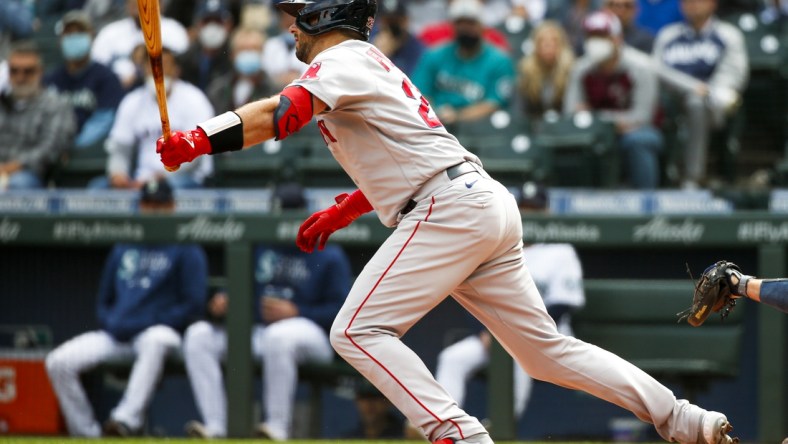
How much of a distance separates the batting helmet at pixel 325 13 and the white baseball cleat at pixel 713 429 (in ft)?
5.68

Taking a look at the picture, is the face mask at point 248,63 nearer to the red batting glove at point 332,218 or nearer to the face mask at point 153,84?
the face mask at point 153,84

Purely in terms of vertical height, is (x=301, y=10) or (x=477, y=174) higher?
(x=301, y=10)

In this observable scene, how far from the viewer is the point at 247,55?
898 centimetres

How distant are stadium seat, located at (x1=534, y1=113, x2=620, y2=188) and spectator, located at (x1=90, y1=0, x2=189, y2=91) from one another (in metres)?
3.33

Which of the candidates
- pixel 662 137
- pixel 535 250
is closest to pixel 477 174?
pixel 535 250

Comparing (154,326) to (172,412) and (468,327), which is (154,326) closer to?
(172,412)

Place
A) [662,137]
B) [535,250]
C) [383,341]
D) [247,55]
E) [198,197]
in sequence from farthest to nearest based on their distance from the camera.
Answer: [247,55] < [662,137] < [198,197] < [535,250] < [383,341]

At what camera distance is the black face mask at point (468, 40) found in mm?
8484

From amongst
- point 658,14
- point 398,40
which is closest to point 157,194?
point 398,40

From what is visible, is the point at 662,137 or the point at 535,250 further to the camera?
the point at 662,137

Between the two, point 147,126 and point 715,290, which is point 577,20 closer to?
point 147,126

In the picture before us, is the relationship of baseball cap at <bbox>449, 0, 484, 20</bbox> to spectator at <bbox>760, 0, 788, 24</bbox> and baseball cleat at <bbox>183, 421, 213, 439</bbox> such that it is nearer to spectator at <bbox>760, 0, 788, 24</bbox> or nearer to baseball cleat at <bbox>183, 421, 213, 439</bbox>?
spectator at <bbox>760, 0, 788, 24</bbox>

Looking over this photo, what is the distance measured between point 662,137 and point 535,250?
233 centimetres

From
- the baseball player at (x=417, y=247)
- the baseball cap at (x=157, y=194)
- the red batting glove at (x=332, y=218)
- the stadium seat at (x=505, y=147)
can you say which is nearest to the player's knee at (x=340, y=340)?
the baseball player at (x=417, y=247)
